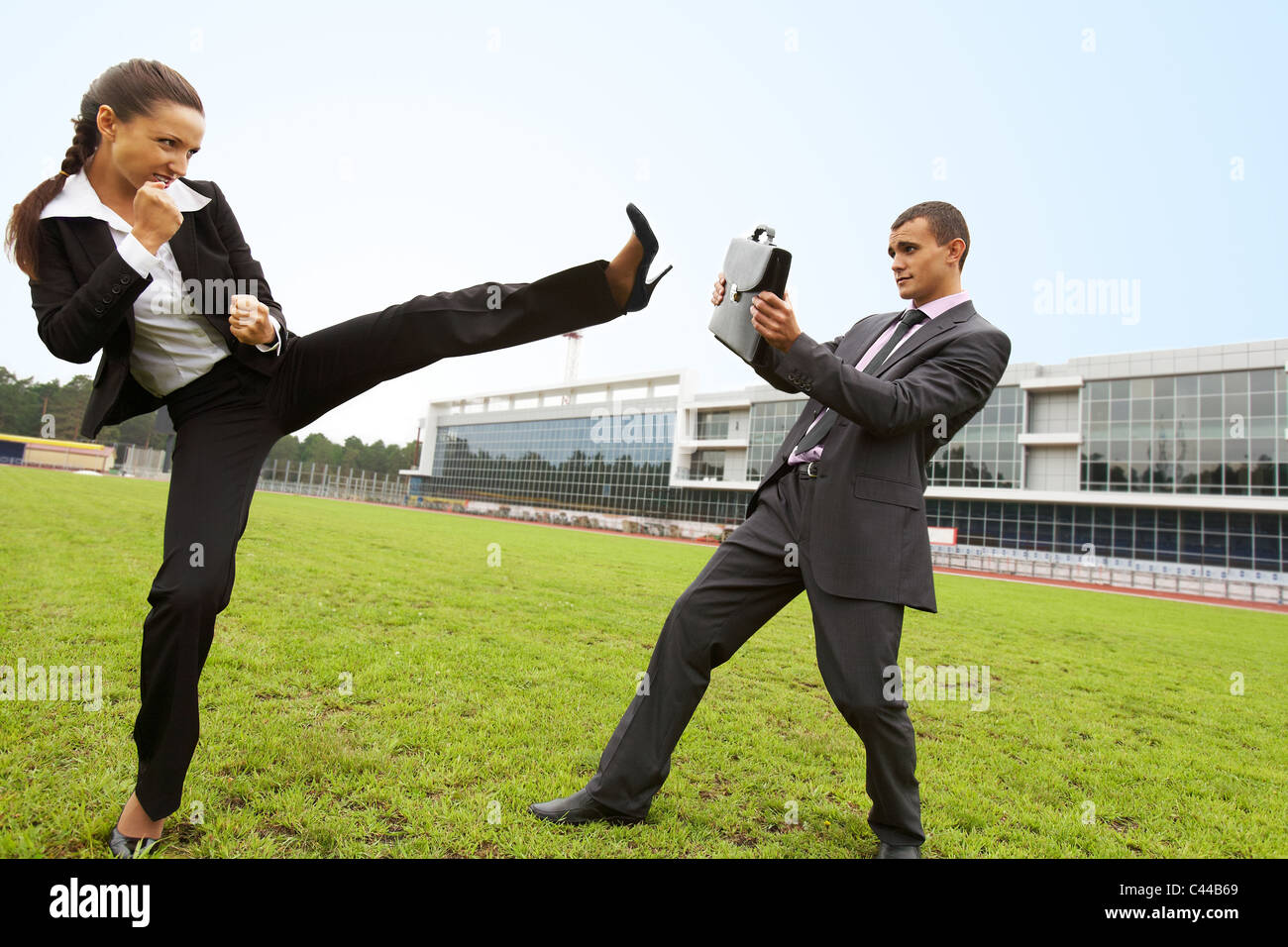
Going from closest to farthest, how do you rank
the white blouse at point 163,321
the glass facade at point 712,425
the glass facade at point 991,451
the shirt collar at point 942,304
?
the white blouse at point 163,321 < the shirt collar at point 942,304 < the glass facade at point 991,451 < the glass facade at point 712,425

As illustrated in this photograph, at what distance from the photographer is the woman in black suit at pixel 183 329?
7.00 ft

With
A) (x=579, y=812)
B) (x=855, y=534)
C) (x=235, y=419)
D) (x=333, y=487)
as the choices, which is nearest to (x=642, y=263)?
(x=855, y=534)

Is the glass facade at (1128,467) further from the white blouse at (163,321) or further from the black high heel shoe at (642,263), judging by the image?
the white blouse at (163,321)

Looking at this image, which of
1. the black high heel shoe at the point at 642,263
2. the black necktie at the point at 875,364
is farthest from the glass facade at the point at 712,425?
the black high heel shoe at the point at 642,263

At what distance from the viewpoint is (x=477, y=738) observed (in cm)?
359

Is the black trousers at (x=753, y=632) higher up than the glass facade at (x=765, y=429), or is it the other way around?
the glass facade at (x=765, y=429)

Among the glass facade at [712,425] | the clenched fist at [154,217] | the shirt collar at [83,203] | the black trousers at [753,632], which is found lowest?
the black trousers at [753,632]

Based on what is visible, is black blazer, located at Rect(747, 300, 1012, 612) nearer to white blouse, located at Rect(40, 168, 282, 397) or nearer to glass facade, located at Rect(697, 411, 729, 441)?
white blouse, located at Rect(40, 168, 282, 397)

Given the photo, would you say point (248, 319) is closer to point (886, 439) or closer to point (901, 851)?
point (886, 439)

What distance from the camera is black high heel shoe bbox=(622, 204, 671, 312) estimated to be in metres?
2.21

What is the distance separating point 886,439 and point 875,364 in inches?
18.0

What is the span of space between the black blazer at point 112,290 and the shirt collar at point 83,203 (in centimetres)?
3

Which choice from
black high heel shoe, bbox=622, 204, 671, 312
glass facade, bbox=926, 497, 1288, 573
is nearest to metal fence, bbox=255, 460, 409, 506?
glass facade, bbox=926, 497, 1288, 573
